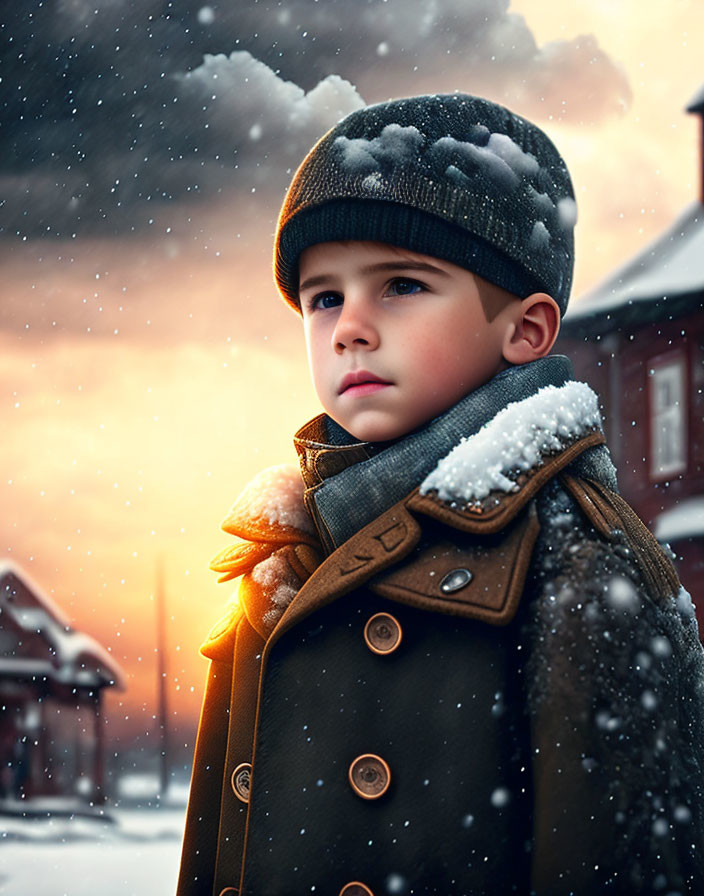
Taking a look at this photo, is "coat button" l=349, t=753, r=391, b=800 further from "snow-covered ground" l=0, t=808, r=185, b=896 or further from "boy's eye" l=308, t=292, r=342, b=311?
"snow-covered ground" l=0, t=808, r=185, b=896

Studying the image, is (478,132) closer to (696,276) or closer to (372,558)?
(372,558)

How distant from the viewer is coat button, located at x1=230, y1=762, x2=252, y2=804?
2.05 metres

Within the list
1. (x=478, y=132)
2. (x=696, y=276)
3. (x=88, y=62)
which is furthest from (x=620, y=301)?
(x=478, y=132)

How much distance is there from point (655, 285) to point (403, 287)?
763 centimetres

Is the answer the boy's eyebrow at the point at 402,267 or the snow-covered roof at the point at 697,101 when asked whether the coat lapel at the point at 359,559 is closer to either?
the boy's eyebrow at the point at 402,267

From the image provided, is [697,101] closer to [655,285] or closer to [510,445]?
[655,285]

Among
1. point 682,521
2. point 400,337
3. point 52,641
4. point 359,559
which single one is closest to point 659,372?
point 682,521

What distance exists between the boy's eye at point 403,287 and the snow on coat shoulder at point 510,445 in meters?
0.27

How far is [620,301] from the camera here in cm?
935

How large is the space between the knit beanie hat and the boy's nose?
14 cm

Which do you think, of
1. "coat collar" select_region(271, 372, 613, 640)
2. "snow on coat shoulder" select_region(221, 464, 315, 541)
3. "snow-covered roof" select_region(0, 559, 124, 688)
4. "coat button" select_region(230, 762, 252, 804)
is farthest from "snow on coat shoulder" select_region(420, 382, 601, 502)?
"snow-covered roof" select_region(0, 559, 124, 688)

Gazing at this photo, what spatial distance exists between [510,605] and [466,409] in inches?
15.4

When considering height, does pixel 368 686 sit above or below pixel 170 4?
below

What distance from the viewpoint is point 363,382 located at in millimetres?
1925
